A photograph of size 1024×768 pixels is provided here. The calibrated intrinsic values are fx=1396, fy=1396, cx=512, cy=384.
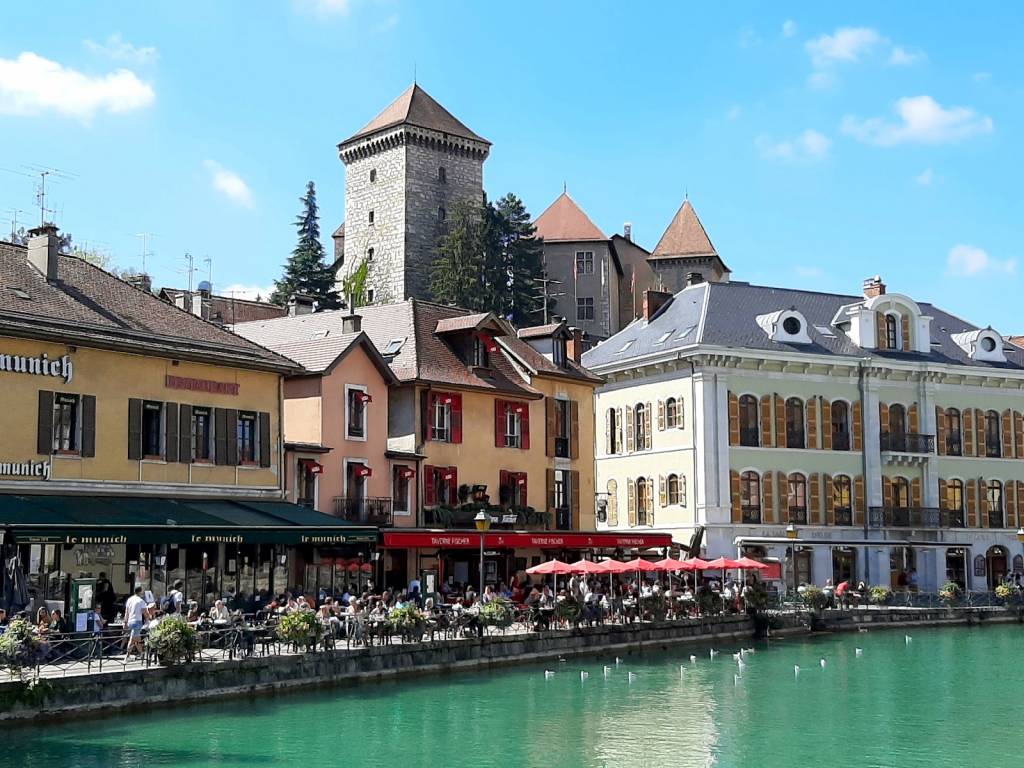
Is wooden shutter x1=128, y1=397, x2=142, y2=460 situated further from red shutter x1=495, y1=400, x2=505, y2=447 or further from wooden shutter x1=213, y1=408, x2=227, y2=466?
red shutter x1=495, y1=400, x2=505, y2=447

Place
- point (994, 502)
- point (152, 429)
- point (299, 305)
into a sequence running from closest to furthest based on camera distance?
point (152, 429) → point (299, 305) → point (994, 502)

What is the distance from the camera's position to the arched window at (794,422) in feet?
183

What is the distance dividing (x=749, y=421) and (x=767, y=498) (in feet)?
10.2

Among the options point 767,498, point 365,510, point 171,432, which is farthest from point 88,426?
point 767,498

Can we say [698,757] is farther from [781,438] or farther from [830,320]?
[830,320]

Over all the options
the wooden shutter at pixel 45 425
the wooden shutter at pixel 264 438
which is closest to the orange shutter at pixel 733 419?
the wooden shutter at pixel 264 438

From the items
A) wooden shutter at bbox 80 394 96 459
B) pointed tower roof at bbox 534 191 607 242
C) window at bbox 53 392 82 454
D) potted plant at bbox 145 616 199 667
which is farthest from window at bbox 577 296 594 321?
potted plant at bbox 145 616 199 667

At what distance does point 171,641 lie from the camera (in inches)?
1030

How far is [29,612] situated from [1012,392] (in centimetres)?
4643

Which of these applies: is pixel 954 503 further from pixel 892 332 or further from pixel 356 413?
pixel 356 413

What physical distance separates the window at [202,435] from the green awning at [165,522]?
3.98 ft

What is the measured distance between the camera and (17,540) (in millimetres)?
27781

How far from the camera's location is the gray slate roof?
56.3 m

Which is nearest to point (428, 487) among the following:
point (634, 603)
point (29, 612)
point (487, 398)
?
point (487, 398)
